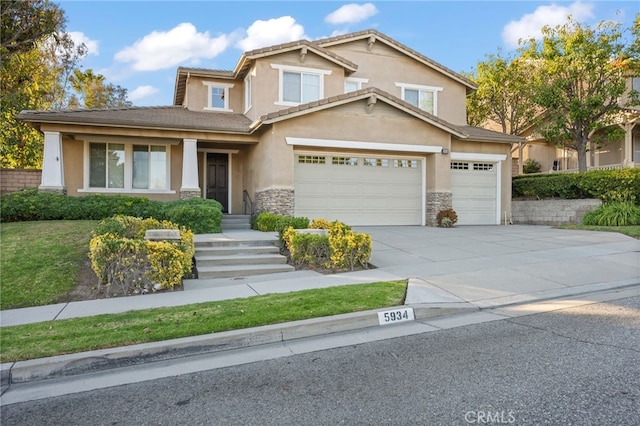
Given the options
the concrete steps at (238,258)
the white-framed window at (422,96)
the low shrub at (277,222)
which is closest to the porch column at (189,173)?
the low shrub at (277,222)

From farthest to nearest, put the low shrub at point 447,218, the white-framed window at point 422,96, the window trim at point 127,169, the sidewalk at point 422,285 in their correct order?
1. the white-framed window at point 422,96
2. the low shrub at point 447,218
3. the window trim at point 127,169
4. the sidewalk at point 422,285

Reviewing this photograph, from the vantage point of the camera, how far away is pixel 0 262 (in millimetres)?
8609

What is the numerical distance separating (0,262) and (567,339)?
10.1 meters

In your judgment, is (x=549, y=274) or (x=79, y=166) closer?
(x=549, y=274)

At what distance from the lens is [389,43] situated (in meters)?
18.9

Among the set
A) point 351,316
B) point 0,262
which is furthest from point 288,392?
point 0,262

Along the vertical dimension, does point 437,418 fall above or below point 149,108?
below

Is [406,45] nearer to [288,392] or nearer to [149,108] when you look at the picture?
[149,108]

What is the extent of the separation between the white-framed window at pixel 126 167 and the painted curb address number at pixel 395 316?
1277cm

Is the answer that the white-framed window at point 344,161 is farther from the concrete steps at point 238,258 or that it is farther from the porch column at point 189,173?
the concrete steps at point 238,258

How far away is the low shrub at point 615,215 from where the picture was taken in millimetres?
14469

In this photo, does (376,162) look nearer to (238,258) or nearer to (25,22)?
(238,258)

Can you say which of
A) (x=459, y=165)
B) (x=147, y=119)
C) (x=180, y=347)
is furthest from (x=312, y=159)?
(x=180, y=347)

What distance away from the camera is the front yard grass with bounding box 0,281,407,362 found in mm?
4945
